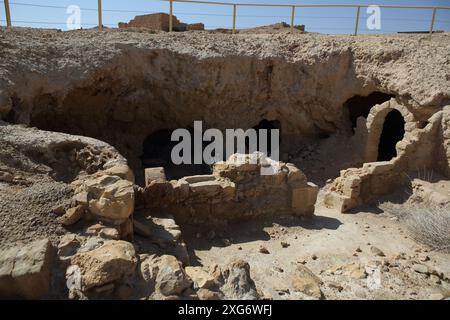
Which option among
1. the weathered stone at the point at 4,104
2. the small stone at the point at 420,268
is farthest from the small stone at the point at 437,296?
the weathered stone at the point at 4,104

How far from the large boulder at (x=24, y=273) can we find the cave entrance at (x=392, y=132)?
11755mm

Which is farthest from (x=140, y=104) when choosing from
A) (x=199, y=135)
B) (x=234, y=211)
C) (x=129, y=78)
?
(x=234, y=211)

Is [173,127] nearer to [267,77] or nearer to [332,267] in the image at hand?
[267,77]

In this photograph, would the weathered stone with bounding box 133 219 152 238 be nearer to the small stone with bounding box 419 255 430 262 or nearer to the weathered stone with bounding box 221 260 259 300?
the weathered stone with bounding box 221 260 259 300

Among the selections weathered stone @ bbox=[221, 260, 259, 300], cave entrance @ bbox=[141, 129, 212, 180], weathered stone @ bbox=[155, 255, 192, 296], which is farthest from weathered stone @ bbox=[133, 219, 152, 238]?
cave entrance @ bbox=[141, 129, 212, 180]

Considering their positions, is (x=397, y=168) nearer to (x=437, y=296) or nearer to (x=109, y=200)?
(x=437, y=296)

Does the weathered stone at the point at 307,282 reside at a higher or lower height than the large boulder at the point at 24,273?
lower

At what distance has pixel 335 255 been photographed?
18.5 feet

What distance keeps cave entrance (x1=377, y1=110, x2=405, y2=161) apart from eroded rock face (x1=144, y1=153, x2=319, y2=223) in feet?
22.6

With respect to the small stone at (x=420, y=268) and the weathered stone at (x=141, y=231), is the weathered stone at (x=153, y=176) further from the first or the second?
the small stone at (x=420, y=268)

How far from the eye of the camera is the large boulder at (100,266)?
305 centimetres

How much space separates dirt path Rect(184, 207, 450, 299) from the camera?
4.62m

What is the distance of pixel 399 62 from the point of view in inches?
372
